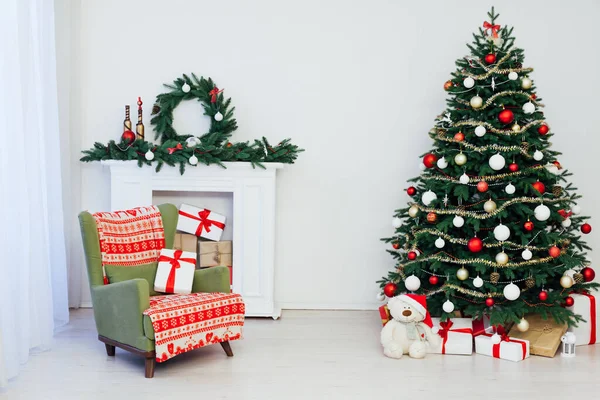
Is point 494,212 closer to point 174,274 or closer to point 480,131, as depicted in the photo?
point 480,131

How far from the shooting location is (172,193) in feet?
16.8

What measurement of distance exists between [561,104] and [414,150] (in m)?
1.18

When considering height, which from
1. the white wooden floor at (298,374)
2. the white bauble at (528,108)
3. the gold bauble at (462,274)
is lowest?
the white wooden floor at (298,374)

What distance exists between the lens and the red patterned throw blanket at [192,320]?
3.48m

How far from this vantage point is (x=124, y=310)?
3.57 m

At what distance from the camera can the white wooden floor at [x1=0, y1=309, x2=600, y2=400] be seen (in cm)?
327

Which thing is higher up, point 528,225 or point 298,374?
point 528,225

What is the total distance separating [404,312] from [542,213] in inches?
40.1

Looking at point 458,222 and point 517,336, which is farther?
point 517,336

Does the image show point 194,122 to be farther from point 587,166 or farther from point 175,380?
point 587,166

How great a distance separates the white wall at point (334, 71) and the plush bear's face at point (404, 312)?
127 cm

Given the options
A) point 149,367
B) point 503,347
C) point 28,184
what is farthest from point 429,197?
point 28,184

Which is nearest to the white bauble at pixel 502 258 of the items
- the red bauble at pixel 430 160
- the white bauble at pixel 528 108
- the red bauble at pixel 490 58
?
the red bauble at pixel 430 160

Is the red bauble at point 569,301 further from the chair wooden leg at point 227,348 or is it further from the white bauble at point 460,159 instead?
the chair wooden leg at point 227,348
